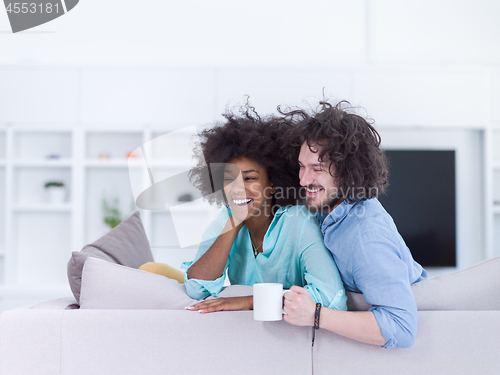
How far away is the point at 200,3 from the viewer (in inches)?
138

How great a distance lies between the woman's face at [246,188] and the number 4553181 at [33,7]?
3277mm

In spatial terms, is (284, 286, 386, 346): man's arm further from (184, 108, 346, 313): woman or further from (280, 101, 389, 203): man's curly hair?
(280, 101, 389, 203): man's curly hair

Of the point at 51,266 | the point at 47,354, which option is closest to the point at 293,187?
the point at 47,354

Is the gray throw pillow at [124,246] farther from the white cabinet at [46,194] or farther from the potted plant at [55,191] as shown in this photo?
the potted plant at [55,191]

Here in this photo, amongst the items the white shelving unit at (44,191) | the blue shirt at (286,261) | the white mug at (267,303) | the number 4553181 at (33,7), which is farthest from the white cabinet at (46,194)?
the white mug at (267,303)

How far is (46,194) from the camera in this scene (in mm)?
3510

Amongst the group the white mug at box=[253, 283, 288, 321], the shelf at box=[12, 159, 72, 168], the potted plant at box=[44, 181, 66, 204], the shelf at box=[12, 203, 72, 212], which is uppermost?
the shelf at box=[12, 159, 72, 168]

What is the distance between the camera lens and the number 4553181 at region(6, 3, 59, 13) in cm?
360

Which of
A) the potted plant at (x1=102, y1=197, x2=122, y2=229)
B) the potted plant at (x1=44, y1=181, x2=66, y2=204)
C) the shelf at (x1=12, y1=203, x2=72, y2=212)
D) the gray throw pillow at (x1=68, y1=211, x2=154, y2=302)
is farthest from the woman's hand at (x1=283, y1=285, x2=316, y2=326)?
the potted plant at (x1=44, y1=181, x2=66, y2=204)

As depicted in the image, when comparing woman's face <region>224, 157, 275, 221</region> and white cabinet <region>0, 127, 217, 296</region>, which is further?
white cabinet <region>0, 127, 217, 296</region>

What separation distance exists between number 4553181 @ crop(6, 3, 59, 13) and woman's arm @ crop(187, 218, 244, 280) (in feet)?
11.2

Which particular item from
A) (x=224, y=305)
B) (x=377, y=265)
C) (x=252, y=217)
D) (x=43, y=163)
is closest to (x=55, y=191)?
(x=43, y=163)

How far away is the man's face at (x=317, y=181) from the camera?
110 cm

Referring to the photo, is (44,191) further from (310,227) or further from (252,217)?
(310,227)
